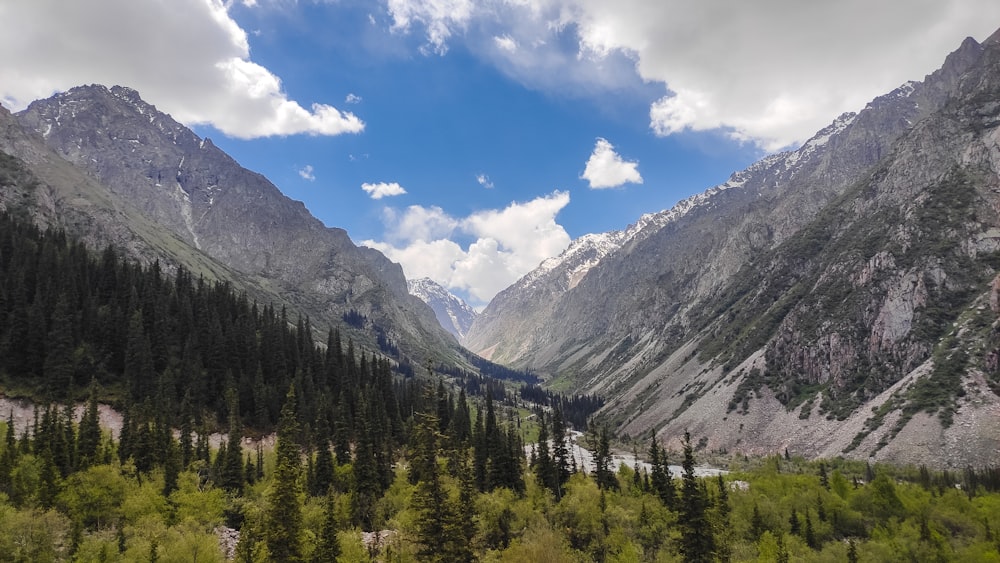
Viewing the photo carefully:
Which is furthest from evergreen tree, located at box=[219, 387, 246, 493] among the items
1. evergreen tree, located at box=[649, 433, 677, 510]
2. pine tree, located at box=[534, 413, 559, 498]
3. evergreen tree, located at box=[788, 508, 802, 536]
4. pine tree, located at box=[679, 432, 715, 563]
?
evergreen tree, located at box=[788, 508, 802, 536]

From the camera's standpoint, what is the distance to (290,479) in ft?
159

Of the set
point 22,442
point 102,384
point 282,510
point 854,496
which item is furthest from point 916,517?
point 102,384

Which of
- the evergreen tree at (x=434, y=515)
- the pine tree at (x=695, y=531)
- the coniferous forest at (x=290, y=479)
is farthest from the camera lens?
the pine tree at (x=695, y=531)

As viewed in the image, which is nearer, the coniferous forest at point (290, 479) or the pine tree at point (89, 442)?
the coniferous forest at point (290, 479)

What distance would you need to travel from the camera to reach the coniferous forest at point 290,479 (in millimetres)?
51219

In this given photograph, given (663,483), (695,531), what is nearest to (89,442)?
(695,531)

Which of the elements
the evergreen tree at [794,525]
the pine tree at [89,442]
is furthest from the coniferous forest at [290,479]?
the evergreen tree at [794,525]

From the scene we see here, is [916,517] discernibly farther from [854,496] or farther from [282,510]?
[282,510]

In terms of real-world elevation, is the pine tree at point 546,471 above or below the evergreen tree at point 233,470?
below

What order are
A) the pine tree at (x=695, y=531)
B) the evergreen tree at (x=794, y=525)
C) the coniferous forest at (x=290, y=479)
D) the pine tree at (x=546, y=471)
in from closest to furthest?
the coniferous forest at (x=290, y=479), the pine tree at (x=695, y=531), the evergreen tree at (x=794, y=525), the pine tree at (x=546, y=471)

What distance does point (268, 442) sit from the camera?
105062 millimetres

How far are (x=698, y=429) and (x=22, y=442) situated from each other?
18602cm

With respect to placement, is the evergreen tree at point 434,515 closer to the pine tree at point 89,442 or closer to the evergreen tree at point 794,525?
the pine tree at point 89,442

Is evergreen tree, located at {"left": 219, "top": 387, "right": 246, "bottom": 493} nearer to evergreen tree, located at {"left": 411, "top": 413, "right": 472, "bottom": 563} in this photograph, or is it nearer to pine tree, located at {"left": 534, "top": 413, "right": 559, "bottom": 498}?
evergreen tree, located at {"left": 411, "top": 413, "right": 472, "bottom": 563}
